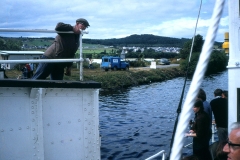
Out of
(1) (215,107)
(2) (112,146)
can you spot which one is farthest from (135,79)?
(1) (215,107)

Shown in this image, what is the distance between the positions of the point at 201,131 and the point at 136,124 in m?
16.4

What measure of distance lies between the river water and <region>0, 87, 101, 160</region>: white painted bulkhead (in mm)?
8565

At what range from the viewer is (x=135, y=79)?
49.4m

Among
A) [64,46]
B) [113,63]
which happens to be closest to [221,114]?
[64,46]

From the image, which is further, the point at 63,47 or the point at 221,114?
the point at 221,114

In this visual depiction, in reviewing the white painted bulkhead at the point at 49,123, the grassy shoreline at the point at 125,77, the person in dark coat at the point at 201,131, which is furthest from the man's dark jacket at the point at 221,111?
the grassy shoreline at the point at 125,77

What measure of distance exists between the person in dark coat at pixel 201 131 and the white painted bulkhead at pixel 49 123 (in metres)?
1.96

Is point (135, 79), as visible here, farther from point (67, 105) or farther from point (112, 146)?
point (67, 105)

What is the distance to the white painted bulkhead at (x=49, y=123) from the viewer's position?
16.1ft

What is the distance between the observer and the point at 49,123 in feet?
16.9

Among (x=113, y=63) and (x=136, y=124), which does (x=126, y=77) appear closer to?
(x=113, y=63)

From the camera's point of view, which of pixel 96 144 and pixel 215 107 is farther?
pixel 215 107

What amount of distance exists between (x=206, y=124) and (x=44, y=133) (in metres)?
2.92

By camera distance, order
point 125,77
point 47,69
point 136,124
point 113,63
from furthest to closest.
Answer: point 113,63
point 125,77
point 136,124
point 47,69
